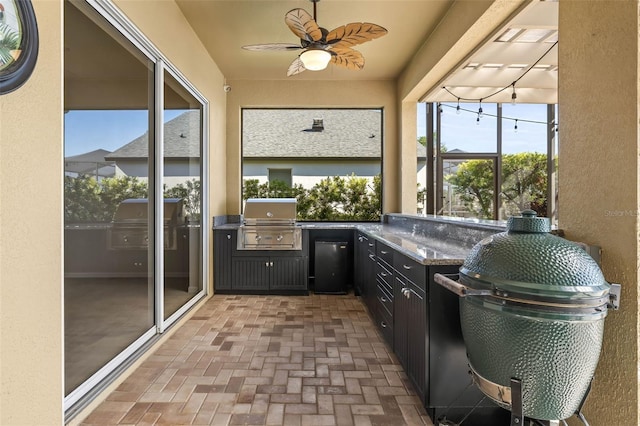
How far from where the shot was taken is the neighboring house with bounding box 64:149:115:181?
1.82 m

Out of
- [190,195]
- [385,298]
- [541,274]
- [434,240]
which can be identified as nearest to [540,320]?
[541,274]

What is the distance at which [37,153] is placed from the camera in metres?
1.51

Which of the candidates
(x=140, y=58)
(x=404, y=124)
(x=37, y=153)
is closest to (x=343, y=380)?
(x=37, y=153)

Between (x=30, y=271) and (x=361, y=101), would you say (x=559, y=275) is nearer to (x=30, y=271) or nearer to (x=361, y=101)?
(x=30, y=271)

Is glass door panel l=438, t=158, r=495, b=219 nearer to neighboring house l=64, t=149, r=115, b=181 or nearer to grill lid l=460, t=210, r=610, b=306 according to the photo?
grill lid l=460, t=210, r=610, b=306

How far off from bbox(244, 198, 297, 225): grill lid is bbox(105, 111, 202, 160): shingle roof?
41.2 inches

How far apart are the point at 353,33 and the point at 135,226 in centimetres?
228

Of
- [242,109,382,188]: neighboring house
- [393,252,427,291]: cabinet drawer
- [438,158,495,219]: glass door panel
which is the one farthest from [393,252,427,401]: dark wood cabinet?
[438,158,495,219]: glass door panel

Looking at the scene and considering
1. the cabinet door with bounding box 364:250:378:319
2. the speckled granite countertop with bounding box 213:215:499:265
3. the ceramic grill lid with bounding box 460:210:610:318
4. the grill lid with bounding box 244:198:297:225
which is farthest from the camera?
the grill lid with bounding box 244:198:297:225

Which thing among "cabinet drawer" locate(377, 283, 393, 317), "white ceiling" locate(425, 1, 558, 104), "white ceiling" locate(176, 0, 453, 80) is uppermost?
"white ceiling" locate(176, 0, 453, 80)

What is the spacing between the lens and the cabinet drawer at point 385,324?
2.62 metres

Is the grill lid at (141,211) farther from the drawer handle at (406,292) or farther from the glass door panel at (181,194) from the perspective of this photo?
the drawer handle at (406,292)

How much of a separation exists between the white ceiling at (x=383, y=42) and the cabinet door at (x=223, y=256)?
234 centimetres

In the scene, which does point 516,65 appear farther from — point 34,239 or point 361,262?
point 34,239
